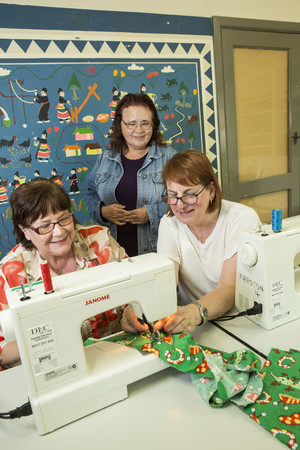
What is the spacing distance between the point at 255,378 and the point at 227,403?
10 centimetres

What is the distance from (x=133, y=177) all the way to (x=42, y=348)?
1.32m

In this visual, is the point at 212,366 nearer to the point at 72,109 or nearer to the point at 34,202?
the point at 34,202

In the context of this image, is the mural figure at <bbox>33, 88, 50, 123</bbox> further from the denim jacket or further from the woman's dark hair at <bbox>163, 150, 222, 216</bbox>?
the woman's dark hair at <bbox>163, 150, 222, 216</bbox>

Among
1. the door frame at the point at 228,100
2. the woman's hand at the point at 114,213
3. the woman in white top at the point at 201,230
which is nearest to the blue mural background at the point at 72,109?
the door frame at the point at 228,100

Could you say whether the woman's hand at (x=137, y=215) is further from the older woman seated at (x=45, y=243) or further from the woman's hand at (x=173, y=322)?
the woman's hand at (x=173, y=322)

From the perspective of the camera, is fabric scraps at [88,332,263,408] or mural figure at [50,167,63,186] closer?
fabric scraps at [88,332,263,408]

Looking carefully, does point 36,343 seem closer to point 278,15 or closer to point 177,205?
point 177,205

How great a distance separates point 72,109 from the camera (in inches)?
85.7

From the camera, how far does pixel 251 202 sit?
3.07 m

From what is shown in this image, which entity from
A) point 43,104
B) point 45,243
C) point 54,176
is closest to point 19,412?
point 45,243

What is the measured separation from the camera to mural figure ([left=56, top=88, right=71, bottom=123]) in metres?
2.13

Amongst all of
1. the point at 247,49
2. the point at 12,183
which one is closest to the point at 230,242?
the point at 12,183

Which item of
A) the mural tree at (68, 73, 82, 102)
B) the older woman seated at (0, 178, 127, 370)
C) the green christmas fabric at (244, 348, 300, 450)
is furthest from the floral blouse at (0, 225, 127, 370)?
the mural tree at (68, 73, 82, 102)

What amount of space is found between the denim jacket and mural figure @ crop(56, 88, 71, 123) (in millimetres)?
386
